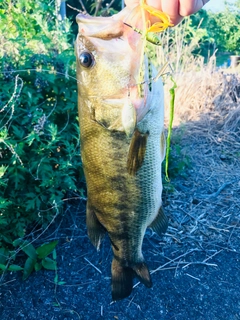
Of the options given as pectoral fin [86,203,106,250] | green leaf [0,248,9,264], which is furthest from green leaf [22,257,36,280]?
pectoral fin [86,203,106,250]

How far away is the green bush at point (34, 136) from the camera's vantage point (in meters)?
2.86

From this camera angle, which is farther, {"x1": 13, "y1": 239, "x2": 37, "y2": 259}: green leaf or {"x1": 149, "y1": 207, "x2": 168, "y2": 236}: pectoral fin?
{"x1": 13, "y1": 239, "x2": 37, "y2": 259}: green leaf

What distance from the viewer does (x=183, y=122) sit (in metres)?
6.23

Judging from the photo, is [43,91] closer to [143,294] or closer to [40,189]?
[40,189]

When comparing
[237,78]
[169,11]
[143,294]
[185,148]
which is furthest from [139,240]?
[237,78]

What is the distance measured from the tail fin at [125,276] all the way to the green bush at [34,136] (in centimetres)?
93

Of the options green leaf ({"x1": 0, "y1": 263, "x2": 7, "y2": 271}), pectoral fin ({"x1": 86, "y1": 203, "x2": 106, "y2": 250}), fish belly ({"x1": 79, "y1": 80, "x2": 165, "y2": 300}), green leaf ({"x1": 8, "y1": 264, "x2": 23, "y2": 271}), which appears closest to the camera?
fish belly ({"x1": 79, "y1": 80, "x2": 165, "y2": 300})

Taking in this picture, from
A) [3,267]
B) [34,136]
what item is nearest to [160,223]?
[34,136]

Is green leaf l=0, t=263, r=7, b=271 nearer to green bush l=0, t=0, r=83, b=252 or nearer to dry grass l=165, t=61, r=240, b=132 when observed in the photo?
green bush l=0, t=0, r=83, b=252

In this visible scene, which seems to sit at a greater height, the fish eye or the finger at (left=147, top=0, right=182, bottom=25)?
the finger at (left=147, top=0, right=182, bottom=25)

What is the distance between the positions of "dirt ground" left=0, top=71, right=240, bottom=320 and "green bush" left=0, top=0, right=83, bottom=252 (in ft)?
1.21

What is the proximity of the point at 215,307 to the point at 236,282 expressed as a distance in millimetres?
350

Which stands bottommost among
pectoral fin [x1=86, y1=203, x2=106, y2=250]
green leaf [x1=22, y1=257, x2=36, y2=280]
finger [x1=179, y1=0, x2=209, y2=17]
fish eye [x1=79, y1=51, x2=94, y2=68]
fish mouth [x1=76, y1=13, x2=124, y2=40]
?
green leaf [x1=22, y1=257, x2=36, y2=280]

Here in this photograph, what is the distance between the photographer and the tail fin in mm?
2018
